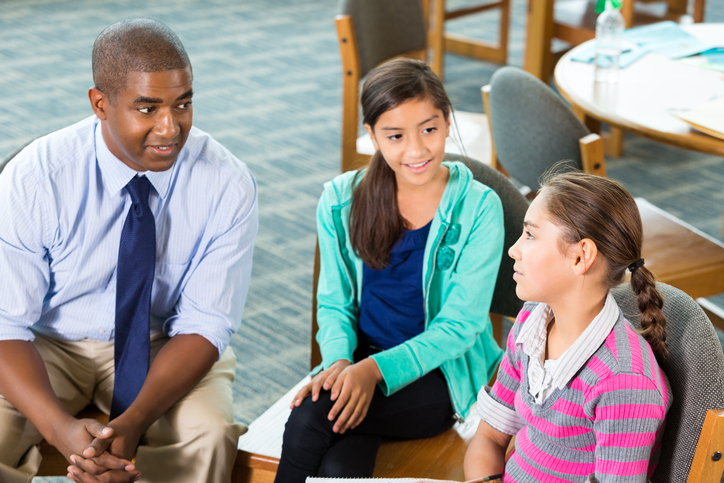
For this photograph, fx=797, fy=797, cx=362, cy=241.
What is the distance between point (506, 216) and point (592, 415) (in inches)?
23.3

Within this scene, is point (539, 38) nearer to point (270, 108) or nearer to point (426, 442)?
point (270, 108)

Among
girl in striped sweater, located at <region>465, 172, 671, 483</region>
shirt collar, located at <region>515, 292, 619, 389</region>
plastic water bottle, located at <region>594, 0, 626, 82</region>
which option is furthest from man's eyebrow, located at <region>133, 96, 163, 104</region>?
plastic water bottle, located at <region>594, 0, 626, 82</region>

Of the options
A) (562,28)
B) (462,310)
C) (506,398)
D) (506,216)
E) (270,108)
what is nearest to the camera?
(506,398)

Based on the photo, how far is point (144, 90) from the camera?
4.73ft

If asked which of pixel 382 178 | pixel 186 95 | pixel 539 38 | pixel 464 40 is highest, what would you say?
pixel 186 95

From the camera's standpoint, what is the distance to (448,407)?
153 centimetres

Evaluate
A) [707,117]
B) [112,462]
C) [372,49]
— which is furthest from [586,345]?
[372,49]

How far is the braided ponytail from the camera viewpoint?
3.87ft

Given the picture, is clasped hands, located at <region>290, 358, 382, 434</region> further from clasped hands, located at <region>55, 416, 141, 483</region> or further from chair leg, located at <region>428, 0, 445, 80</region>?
chair leg, located at <region>428, 0, 445, 80</region>

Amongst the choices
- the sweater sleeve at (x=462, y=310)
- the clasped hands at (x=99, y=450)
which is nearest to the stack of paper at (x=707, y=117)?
the sweater sleeve at (x=462, y=310)

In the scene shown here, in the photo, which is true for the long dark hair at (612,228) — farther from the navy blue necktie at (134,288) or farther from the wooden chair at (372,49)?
the wooden chair at (372,49)

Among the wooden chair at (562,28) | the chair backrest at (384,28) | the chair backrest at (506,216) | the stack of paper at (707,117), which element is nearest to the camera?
the chair backrest at (506,216)

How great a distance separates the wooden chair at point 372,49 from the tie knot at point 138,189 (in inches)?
39.0

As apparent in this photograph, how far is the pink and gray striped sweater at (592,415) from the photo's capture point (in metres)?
1.11
